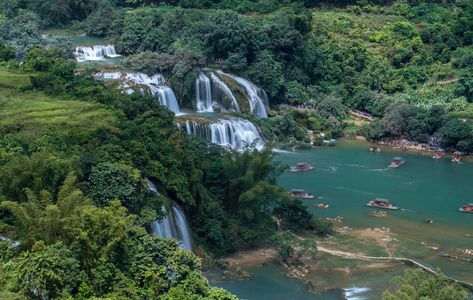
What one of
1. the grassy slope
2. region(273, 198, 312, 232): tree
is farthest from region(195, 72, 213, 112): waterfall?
region(273, 198, 312, 232): tree

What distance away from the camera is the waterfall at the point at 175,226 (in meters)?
18.6

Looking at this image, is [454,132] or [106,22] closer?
[454,132]

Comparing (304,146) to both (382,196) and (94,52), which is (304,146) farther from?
(94,52)

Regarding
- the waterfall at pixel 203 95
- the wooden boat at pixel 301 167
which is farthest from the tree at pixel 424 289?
the waterfall at pixel 203 95

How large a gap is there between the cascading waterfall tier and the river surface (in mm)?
8565

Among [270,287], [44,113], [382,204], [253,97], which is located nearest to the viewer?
[270,287]

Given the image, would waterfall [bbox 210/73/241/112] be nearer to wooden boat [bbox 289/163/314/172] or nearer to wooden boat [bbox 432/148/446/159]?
wooden boat [bbox 289/163/314/172]

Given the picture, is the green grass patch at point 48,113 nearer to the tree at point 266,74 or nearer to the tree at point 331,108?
the tree at point 266,74

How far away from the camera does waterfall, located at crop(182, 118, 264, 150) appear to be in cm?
3406

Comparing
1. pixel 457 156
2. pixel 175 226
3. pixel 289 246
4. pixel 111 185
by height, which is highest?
pixel 111 185

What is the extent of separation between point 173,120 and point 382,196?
11786mm

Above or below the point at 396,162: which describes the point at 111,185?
above

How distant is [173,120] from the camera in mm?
29625

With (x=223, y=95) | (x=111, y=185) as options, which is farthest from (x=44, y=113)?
(x=223, y=95)
